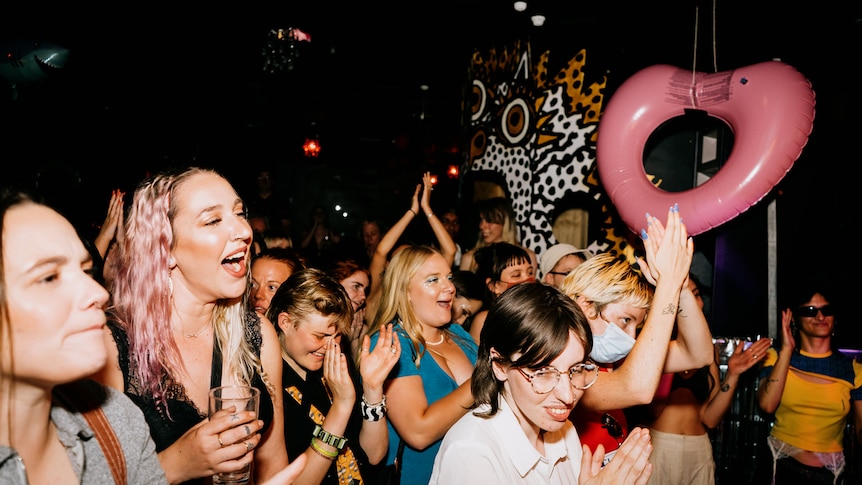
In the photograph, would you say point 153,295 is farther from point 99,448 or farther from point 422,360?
point 422,360

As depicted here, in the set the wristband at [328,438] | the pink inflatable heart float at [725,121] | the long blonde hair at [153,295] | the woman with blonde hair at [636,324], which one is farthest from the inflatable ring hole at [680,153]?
the long blonde hair at [153,295]

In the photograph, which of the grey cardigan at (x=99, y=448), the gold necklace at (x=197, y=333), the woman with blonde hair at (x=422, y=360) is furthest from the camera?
the woman with blonde hair at (x=422, y=360)

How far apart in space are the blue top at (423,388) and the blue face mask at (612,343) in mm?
672

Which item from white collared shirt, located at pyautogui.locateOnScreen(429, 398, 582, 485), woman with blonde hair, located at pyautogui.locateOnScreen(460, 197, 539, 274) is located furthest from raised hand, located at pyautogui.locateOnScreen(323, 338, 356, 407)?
woman with blonde hair, located at pyautogui.locateOnScreen(460, 197, 539, 274)

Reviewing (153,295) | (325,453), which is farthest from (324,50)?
(325,453)

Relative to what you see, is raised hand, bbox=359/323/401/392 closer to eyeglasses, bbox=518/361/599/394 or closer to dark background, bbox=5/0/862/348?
eyeglasses, bbox=518/361/599/394

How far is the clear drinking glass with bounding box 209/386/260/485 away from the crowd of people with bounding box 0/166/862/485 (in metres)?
0.03

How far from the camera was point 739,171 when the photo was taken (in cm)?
328

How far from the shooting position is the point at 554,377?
1522 mm

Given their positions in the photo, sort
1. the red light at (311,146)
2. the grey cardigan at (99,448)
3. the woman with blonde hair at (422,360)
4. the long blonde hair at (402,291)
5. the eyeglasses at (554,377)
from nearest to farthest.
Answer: the grey cardigan at (99,448), the eyeglasses at (554,377), the woman with blonde hair at (422,360), the long blonde hair at (402,291), the red light at (311,146)

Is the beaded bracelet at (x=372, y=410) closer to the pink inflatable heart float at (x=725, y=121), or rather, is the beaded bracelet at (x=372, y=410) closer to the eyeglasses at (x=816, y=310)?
the pink inflatable heart float at (x=725, y=121)

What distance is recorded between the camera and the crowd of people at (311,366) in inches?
35.8

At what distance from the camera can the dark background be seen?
13.9 feet

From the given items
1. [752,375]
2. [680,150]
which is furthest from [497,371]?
[680,150]
